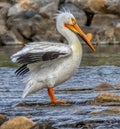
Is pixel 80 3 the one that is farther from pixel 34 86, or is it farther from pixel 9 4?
pixel 34 86

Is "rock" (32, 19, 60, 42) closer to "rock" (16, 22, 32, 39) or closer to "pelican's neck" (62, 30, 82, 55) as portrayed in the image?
"rock" (16, 22, 32, 39)

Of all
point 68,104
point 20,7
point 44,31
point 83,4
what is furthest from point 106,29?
point 68,104

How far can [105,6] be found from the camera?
4547 centimetres

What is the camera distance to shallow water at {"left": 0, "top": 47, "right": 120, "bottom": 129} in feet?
33.4

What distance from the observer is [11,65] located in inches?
953

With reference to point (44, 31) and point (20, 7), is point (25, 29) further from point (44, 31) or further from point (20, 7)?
point (20, 7)

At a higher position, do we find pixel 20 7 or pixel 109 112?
pixel 109 112

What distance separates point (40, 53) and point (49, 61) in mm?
537

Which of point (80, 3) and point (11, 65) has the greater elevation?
point (11, 65)

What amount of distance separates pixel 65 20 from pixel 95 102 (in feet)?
5.92

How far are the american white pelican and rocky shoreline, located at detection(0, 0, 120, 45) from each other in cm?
2961

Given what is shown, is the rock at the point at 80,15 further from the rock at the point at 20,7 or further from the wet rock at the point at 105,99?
the wet rock at the point at 105,99

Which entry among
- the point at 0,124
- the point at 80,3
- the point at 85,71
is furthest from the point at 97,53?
the point at 0,124

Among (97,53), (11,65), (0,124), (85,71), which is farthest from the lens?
(97,53)
